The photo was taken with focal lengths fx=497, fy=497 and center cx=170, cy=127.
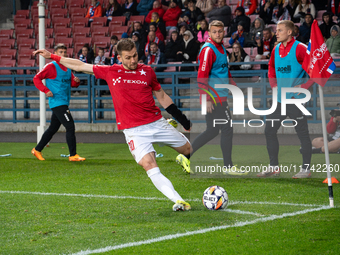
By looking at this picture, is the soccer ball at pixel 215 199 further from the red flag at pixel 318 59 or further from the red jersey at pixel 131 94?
the red flag at pixel 318 59

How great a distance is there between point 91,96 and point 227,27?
5332mm

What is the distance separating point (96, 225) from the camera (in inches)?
187

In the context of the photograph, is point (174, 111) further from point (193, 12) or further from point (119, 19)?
point (119, 19)

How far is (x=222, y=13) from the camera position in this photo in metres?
17.4

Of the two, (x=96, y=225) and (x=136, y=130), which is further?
(x=136, y=130)

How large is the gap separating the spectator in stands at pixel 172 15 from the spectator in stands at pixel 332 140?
922cm

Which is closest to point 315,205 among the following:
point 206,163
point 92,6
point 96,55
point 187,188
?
point 187,188

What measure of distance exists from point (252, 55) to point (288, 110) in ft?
28.6

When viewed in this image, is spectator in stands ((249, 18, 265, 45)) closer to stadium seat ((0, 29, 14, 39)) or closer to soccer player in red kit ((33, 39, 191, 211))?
soccer player in red kit ((33, 39, 191, 211))

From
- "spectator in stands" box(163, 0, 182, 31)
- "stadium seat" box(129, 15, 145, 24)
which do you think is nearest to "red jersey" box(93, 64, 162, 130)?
"spectator in stands" box(163, 0, 182, 31)

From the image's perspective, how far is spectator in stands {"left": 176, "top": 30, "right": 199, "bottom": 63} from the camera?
1628 centimetres

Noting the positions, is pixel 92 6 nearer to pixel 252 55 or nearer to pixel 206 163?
pixel 252 55

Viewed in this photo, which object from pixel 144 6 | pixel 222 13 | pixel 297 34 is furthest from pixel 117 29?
pixel 297 34

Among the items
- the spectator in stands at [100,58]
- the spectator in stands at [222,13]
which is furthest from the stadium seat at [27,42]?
the spectator in stands at [222,13]
